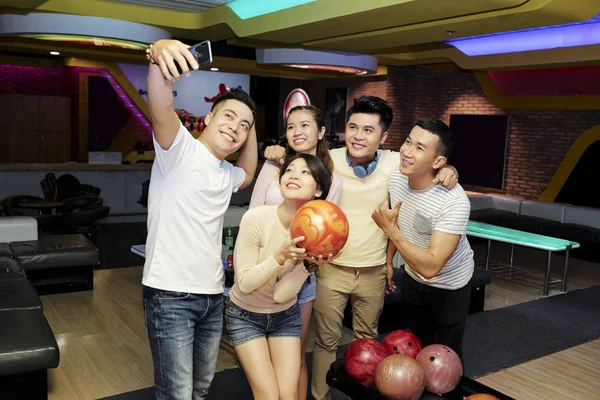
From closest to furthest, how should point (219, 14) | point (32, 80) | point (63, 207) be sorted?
point (219, 14) → point (63, 207) → point (32, 80)

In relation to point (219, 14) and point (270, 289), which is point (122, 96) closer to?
point (219, 14)

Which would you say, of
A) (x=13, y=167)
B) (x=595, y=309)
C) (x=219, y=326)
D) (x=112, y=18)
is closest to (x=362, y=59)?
(x=112, y=18)

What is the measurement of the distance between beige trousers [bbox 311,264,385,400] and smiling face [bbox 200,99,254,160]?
3.60 ft

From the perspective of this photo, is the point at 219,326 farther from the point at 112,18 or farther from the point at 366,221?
the point at 112,18

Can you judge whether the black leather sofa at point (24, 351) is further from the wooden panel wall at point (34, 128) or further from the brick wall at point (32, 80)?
the brick wall at point (32, 80)

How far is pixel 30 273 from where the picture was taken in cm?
578

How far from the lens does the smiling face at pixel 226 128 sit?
2.20 metres

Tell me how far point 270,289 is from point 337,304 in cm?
82

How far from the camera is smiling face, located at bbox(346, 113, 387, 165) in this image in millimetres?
2883

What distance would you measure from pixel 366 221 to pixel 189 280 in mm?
1168

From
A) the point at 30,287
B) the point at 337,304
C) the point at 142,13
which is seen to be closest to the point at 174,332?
the point at 337,304

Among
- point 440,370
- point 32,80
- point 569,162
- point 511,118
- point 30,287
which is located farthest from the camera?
point 32,80

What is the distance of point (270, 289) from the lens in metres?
2.32

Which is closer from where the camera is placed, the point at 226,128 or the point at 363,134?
the point at 226,128
